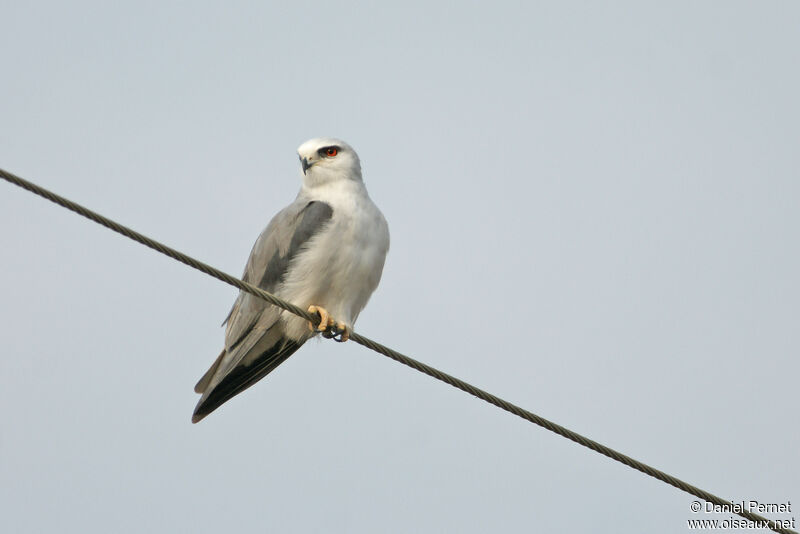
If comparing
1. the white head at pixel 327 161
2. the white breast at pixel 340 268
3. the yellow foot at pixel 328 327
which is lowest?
the yellow foot at pixel 328 327

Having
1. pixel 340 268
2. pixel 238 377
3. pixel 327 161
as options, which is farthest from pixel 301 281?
pixel 327 161

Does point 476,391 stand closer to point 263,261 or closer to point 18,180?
point 18,180

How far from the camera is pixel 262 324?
553 centimetres

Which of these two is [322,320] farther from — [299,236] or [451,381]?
[451,381]

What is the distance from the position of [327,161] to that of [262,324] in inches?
46.5

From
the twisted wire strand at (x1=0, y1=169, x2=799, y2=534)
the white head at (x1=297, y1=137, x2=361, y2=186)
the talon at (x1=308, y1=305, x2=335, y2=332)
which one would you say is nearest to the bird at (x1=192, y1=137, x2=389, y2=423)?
the talon at (x1=308, y1=305, x2=335, y2=332)

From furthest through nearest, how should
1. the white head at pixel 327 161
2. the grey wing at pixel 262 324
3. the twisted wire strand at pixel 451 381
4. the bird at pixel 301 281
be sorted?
the white head at pixel 327 161
the grey wing at pixel 262 324
the bird at pixel 301 281
the twisted wire strand at pixel 451 381

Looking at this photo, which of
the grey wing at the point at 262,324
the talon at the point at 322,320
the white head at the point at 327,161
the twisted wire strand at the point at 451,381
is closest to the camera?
the twisted wire strand at the point at 451,381

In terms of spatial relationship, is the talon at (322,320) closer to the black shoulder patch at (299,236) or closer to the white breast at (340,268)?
the white breast at (340,268)

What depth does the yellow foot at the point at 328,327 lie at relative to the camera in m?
5.32

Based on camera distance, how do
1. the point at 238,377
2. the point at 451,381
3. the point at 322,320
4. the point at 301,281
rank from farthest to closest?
the point at 238,377 → the point at 301,281 → the point at 322,320 → the point at 451,381

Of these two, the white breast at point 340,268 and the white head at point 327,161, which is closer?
the white breast at point 340,268

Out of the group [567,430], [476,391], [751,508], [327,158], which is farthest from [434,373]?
[327,158]

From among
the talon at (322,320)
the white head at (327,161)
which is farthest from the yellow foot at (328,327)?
the white head at (327,161)
